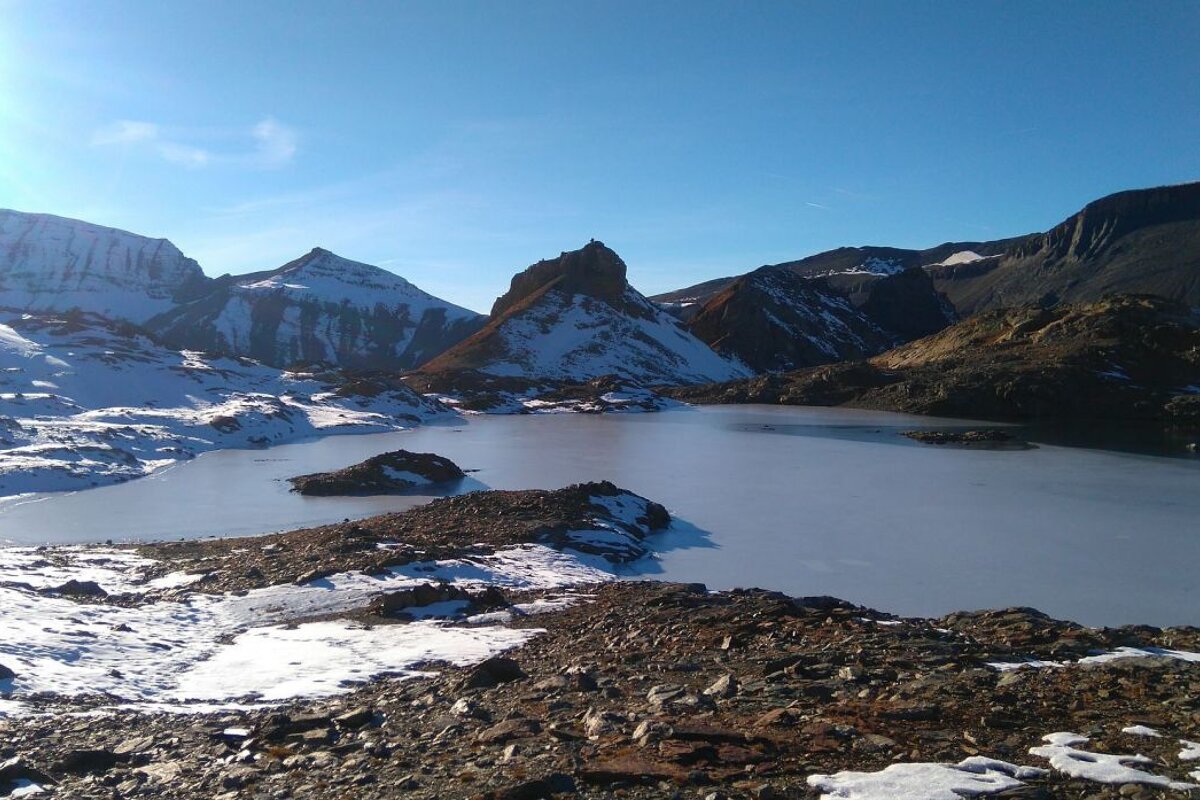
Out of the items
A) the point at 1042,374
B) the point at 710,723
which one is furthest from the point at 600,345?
the point at 710,723

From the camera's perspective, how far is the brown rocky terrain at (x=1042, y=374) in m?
65.7

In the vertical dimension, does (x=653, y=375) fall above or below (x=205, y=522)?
above

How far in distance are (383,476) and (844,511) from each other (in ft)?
52.1

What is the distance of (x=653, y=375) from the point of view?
109 m

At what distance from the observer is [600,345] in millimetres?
114312

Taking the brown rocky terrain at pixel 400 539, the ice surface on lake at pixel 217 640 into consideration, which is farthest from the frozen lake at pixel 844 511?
the ice surface on lake at pixel 217 640

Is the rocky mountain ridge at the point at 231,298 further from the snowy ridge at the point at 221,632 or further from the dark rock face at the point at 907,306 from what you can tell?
the snowy ridge at the point at 221,632

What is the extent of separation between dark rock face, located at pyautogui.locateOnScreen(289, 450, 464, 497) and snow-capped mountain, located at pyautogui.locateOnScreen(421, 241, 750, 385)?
63.9 m

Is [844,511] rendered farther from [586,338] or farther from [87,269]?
[87,269]

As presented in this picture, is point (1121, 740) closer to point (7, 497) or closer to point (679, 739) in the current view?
point (679, 739)

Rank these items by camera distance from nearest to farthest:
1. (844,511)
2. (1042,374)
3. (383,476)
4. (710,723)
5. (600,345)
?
1. (710,723)
2. (844,511)
3. (383,476)
4. (1042,374)
5. (600,345)

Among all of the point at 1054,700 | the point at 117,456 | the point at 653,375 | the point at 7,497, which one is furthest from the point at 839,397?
the point at 1054,700

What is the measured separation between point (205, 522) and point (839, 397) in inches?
2613

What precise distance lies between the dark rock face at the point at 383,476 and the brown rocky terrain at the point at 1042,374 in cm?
4796
